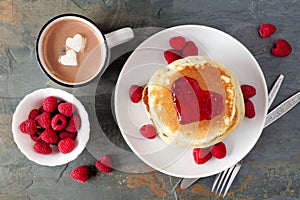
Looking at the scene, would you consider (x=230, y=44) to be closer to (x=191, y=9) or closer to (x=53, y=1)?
(x=191, y=9)

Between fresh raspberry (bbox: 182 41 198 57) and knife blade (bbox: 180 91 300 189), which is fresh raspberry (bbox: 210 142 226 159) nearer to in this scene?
knife blade (bbox: 180 91 300 189)

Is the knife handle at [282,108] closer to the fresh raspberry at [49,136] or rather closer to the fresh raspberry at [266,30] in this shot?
the fresh raspberry at [266,30]

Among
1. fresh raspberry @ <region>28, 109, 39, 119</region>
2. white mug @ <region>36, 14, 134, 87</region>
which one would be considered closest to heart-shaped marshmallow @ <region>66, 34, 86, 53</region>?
white mug @ <region>36, 14, 134, 87</region>

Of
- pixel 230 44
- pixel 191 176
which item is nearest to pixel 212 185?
pixel 191 176

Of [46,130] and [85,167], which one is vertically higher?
[46,130]

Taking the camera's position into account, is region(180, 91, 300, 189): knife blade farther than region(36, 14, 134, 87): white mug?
Yes

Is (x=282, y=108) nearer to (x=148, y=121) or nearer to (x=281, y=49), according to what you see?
(x=281, y=49)
